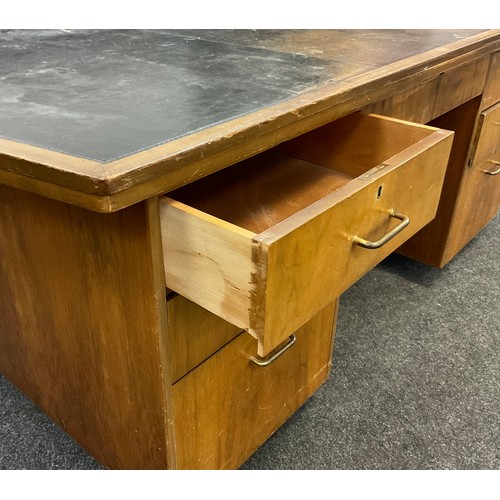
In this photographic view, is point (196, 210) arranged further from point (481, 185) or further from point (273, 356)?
point (481, 185)

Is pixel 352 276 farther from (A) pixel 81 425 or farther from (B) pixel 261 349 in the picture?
(A) pixel 81 425

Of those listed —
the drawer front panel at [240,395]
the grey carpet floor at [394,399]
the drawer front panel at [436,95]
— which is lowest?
the grey carpet floor at [394,399]

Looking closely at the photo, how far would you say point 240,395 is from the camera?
0.78 m

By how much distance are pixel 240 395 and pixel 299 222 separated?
358 mm

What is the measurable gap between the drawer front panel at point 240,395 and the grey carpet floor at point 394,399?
104 mm

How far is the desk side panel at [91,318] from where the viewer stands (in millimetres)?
591

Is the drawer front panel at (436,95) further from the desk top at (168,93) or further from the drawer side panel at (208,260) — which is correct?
the drawer side panel at (208,260)

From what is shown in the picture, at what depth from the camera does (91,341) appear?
717 mm

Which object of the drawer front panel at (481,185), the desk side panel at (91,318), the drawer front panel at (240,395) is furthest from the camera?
the drawer front panel at (481,185)

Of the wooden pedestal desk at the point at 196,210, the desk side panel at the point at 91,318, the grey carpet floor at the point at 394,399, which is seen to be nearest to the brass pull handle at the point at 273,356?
the wooden pedestal desk at the point at 196,210

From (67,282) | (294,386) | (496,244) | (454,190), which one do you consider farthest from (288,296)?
(496,244)

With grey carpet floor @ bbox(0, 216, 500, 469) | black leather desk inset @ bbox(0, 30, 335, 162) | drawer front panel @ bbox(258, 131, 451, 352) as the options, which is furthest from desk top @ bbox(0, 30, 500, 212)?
grey carpet floor @ bbox(0, 216, 500, 469)

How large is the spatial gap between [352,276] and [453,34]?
70cm

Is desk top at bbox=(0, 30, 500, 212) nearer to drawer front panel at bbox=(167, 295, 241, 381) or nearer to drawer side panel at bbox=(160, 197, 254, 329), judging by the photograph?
drawer side panel at bbox=(160, 197, 254, 329)
